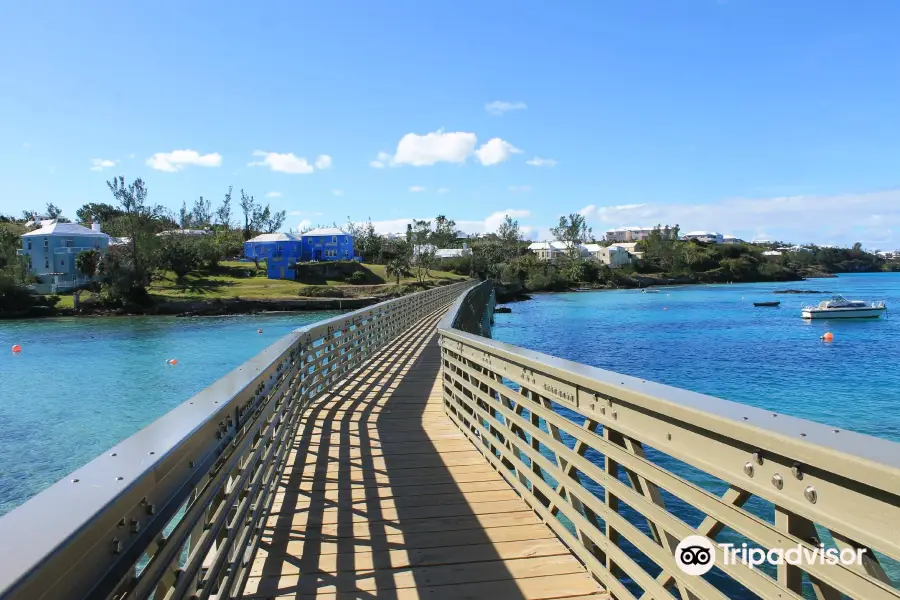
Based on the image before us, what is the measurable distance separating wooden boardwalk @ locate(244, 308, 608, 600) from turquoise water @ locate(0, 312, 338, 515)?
25.5 ft

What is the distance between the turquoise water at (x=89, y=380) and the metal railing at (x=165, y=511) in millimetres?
8995

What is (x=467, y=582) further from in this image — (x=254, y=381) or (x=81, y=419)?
(x=81, y=419)

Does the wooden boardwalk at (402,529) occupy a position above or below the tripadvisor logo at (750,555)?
below

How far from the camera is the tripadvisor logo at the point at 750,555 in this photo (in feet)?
5.25

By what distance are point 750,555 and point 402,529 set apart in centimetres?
248

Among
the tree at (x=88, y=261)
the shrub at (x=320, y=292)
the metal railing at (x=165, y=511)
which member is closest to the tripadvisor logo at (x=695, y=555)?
the metal railing at (x=165, y=511)

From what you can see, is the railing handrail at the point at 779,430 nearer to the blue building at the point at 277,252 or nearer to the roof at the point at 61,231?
the blue building at the point at 277,252

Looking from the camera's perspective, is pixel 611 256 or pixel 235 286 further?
pixel 611 256

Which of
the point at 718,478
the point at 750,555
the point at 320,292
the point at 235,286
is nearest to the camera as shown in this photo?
the point at 750,555

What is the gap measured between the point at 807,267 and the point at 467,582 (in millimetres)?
187208

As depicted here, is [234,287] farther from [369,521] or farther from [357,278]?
[369,521]

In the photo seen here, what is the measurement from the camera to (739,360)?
28109 mm

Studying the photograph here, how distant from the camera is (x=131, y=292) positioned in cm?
6100

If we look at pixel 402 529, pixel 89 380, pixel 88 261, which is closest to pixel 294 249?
pixel 88 261
